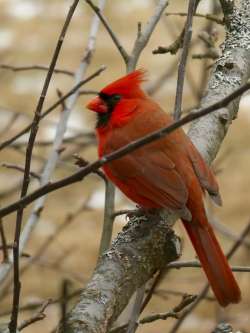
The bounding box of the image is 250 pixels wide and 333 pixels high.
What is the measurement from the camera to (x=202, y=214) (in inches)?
123

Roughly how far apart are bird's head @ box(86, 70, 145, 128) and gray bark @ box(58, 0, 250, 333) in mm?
398

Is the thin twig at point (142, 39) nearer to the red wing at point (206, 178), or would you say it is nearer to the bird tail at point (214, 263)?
the red wing at point (206, 178)

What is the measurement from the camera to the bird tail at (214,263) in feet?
9.12

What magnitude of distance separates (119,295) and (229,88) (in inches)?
40.6

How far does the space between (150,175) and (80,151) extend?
9.27 ft

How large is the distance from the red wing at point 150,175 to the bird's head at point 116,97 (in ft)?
1.10

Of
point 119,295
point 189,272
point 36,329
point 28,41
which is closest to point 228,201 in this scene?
point 189,272

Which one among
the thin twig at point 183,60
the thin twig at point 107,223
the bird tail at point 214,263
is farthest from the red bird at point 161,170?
the thin twig at point 183,60

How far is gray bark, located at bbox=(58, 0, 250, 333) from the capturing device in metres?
2.18

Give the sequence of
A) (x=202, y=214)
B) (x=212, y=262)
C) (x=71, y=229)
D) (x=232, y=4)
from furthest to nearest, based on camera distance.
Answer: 1. (x=71, y=229)
2. (x=232, y=4)
3. (x=202, y=214)
4. (x=212, y=262)

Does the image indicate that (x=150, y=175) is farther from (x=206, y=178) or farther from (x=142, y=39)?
(x=142, y=39)

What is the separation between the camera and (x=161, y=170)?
3250 mm

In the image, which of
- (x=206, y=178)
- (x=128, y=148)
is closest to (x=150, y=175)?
(x=206, y=178)

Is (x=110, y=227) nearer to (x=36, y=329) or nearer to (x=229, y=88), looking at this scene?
(x=229, y=88)
